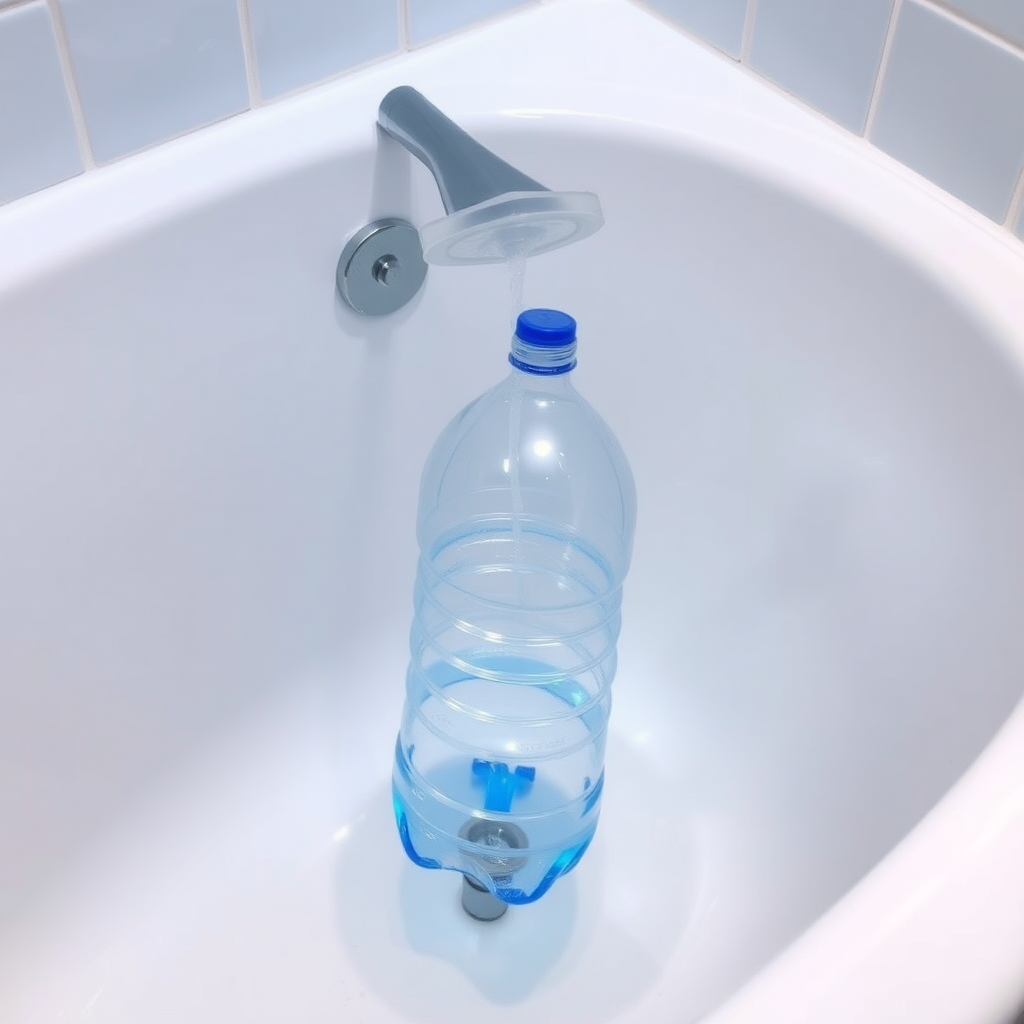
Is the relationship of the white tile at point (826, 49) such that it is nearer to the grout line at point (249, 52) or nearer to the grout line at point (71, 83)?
the grout line at point (249, 52)

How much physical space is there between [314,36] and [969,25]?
435 millimetres

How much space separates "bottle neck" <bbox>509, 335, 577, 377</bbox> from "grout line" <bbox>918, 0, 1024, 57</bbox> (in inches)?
12.8

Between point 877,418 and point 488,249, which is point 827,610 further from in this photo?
point 488,249

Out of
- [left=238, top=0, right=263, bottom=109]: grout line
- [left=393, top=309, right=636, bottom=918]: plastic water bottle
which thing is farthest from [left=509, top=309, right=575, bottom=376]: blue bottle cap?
[left=238, top=0, right=263, bottom=109]: grout line

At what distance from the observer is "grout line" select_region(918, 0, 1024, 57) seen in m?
0.64

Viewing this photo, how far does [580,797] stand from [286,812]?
24 centimetres

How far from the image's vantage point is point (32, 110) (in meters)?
0.64

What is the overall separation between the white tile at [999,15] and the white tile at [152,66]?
0.47 meters

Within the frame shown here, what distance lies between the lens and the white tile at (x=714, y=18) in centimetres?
82

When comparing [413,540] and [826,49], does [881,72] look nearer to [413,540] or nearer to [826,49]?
[826,49]

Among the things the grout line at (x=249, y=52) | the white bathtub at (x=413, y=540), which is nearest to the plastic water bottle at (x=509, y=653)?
the white bathtub at (x=413, y=540)

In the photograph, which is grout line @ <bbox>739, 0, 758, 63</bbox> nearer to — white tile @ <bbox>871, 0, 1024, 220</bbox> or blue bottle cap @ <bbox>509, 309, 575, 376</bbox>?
white tile @ <bbox>871, 0, 1024, 220</bbox>

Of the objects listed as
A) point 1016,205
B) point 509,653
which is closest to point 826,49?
point 1016,205

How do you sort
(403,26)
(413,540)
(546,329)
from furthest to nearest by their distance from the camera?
(413,540) < (403,26) < (546,329)
